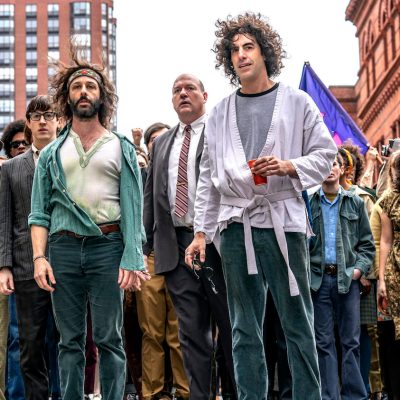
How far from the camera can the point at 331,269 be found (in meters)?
9.35

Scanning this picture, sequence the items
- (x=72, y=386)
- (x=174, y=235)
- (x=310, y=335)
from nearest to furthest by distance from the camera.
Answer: (x=310, y=335) → (x=72, y=386) → (x=174, y=235)

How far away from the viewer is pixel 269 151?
6.29 m

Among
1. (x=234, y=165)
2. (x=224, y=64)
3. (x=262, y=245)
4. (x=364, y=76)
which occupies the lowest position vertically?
(x=262, y=245)

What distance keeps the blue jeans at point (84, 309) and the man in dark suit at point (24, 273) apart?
3.41 feet

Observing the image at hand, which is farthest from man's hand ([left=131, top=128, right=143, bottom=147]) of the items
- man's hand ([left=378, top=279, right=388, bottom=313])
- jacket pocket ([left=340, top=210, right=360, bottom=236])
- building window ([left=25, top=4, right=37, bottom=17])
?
building window ([left=25, top=4, right=37, bottom=17])

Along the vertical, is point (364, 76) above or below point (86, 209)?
above

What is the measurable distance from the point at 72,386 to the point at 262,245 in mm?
1638

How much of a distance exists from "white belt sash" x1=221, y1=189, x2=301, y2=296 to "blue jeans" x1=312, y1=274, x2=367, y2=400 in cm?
297

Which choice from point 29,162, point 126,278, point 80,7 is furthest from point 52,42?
point 126,278

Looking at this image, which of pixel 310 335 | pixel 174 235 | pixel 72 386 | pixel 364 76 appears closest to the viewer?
pixel 310 335

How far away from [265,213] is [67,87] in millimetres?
1950

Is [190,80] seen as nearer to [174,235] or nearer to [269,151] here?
[174,235]

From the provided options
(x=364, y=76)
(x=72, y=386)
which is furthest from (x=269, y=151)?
(x=364, y=76)

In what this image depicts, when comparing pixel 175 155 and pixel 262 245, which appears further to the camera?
pixel 175 155
